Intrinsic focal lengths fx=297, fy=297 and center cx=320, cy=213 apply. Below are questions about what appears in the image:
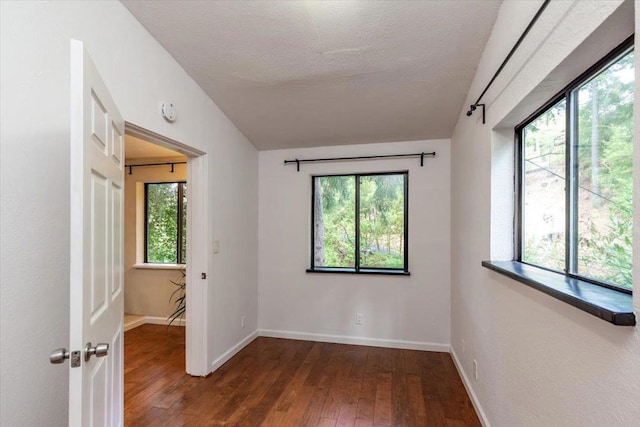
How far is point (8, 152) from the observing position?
1170mm

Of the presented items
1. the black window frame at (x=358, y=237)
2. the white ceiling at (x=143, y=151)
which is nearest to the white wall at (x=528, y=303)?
the black window frame at (x=358, y=237)

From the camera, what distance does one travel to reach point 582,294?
3.10ft

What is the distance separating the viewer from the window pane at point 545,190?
1.33 m

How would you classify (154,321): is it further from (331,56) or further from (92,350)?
(331,56)

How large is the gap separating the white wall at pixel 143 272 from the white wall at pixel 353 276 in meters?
1.47

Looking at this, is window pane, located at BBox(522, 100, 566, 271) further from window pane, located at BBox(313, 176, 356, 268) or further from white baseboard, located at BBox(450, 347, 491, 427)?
window pane, located at BBox(313, 176, 356, 268)

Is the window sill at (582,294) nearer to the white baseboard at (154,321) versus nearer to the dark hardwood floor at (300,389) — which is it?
the dark hardwood floor at (300,389)

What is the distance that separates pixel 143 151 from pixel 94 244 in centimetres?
316

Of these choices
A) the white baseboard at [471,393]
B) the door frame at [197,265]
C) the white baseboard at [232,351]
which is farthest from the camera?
the white baseboard at [232,351]

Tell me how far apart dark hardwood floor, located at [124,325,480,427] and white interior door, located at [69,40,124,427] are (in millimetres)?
739

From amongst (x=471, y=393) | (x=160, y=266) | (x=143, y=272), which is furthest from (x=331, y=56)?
(x=143, y=272)

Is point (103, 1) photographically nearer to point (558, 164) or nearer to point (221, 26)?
point (221, 26)

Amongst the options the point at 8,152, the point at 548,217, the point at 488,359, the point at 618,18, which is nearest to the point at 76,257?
the point at 8,152

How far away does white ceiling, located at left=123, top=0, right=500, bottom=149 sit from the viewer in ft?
5.68
